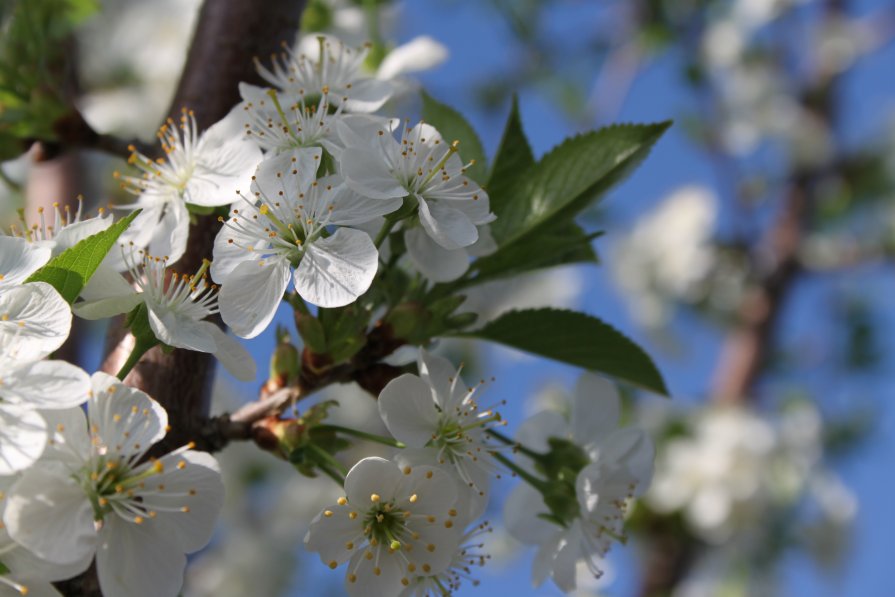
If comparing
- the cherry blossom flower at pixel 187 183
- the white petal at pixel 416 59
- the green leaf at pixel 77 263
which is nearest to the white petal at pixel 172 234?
the cherry blossom flower at pixel 187 183

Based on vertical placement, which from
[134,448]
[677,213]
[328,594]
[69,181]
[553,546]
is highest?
[134,448]

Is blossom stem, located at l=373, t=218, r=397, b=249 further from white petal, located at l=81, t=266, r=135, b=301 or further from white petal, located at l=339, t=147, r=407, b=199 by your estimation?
white petal, located at l=81, t=266, r=135, b=301

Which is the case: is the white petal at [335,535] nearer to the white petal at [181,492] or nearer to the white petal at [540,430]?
the white petal at [181,492]

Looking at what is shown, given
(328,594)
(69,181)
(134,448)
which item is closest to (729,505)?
(328,594)

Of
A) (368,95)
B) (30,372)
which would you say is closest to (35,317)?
(30,372)

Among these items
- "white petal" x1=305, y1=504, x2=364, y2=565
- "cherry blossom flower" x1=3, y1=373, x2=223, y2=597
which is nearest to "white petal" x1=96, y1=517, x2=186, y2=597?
"cherry blossom flower" x1=3, y1=373, x2=223, y2=597

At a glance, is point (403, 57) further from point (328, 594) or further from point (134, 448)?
point (328, 594)
